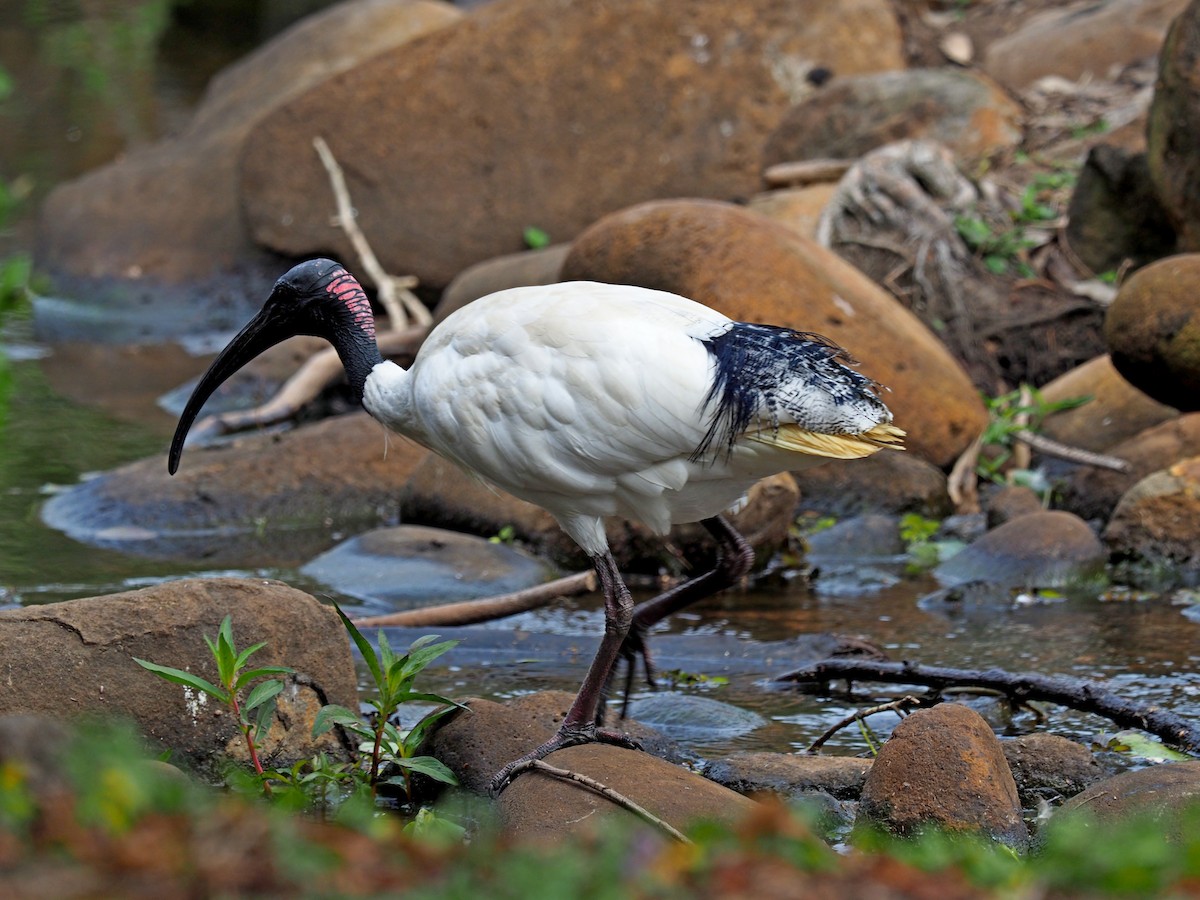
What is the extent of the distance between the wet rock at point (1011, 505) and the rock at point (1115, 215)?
2750 mm

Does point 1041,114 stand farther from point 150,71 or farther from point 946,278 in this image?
point 150,71

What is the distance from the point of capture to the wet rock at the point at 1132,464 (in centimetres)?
777

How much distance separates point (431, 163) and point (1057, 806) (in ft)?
31.1

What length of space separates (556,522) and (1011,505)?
220 cm

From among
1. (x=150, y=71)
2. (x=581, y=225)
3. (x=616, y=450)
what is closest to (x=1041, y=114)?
(x=581, y=225)

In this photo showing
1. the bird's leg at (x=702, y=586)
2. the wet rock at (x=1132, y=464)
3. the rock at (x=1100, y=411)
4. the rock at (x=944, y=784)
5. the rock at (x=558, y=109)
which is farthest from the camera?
the rock at (x=558, y=109)

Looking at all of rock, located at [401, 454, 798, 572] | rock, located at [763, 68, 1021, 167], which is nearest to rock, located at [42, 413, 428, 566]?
rock, located at [401, 454, 798, 572]

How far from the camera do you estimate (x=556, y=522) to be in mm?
7547

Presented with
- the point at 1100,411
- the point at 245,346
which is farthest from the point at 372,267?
the point at 245,346

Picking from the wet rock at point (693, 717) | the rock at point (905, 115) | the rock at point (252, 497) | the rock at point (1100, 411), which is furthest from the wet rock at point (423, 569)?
the rock at point (905, 115)

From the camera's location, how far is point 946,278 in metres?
10.2

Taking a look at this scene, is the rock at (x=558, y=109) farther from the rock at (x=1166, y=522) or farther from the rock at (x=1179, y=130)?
the rock at (x=1166, y=522)

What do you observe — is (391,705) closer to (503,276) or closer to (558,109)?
(503,276)

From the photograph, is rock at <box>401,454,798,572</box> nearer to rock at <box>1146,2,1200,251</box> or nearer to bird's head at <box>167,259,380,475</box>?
bird's head at <box>167,259,380,475</box>
